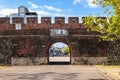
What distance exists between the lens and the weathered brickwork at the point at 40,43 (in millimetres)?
38875

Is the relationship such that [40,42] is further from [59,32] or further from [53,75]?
[53,75]

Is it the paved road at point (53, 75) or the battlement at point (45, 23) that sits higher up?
the battlement at point (45, 23)

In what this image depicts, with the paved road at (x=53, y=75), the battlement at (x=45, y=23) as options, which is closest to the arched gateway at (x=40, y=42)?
the battlement at (x=45, y=23)

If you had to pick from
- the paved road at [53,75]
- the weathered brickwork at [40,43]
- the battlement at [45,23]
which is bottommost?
the paved road at [53,75]

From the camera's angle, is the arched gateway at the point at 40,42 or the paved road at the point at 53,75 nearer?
the paved road at the point at 53,75

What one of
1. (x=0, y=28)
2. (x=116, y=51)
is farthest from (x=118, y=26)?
(x=0, y=28)

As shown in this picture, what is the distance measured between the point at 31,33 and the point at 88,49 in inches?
266

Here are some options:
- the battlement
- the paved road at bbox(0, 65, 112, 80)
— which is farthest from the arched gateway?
the paved road at bbox(0, 65, 112, 80)

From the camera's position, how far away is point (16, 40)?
39.0 m

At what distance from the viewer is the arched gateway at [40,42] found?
38.9 meters

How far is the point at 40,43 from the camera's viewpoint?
128 ft

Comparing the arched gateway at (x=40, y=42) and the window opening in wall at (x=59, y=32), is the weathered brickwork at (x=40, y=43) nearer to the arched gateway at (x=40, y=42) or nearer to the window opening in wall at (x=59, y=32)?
the arched gateway at (x=40, y=42)

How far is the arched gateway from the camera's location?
3888 cm

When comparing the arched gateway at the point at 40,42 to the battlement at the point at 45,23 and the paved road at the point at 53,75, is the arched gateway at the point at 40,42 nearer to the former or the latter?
the battlement at the point at 45,23
